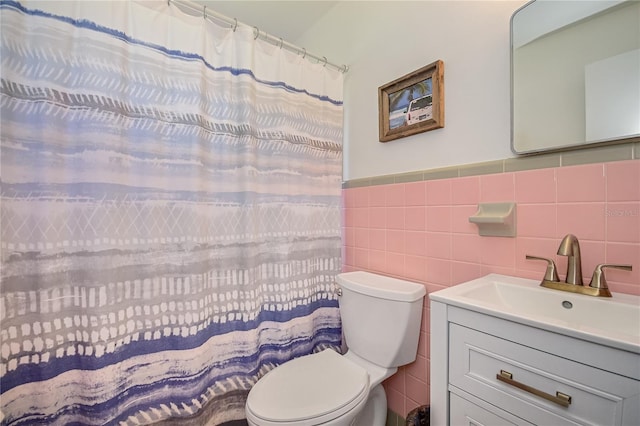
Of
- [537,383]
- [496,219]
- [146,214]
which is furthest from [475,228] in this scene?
[146,214]

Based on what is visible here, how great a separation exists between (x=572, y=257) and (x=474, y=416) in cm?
53

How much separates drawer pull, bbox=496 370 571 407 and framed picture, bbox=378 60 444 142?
0.93 meters

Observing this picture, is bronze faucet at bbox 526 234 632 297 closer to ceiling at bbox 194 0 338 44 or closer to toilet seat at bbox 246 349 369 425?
toilet seat at bbox 246 349 369 425

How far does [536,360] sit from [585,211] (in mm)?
506

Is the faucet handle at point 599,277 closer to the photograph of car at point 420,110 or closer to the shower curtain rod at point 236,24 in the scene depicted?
the photograph of car at point 420,110

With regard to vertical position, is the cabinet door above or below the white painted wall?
below

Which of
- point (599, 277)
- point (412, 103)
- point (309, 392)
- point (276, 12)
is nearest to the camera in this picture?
point (599, 277)

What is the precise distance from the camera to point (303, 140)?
1.44 metres

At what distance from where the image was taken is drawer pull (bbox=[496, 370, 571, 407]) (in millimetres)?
559

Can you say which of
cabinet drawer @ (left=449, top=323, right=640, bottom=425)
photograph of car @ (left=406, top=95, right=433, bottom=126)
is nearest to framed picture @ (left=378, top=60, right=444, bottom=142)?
photograph of car @ (left=406, top=95, right=433, bottom=126)

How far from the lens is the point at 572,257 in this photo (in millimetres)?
779

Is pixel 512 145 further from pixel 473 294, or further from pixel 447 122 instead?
pixel 473 294

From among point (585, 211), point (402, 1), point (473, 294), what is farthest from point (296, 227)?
point (402, 1)

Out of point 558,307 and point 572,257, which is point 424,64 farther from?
point 558,307
